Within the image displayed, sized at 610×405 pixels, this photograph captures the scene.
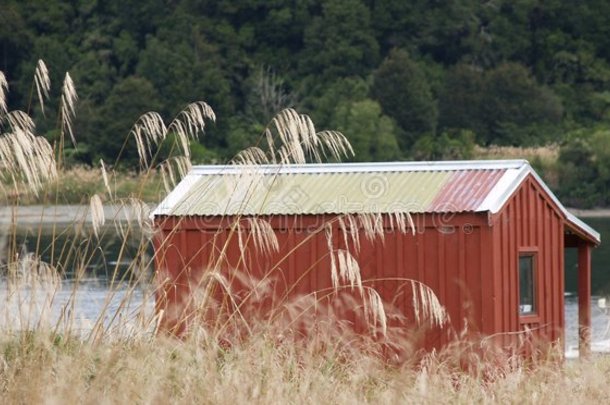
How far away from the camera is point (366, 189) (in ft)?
45.2

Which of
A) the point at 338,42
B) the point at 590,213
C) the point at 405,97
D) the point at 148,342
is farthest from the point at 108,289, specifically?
the point at 338,42

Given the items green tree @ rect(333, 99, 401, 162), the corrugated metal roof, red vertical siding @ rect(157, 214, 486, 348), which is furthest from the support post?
green tree @ rect(333, 99, 401, 162)

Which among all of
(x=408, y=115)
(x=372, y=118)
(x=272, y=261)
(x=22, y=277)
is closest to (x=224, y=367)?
(x=22, y=277)

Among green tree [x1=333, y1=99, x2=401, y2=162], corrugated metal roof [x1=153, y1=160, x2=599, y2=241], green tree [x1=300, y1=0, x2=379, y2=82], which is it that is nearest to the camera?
corrugated metal roof [x1=153, y1=160, x2=599, y2=241]

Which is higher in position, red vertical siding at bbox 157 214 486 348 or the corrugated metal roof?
the corrugated metal roof

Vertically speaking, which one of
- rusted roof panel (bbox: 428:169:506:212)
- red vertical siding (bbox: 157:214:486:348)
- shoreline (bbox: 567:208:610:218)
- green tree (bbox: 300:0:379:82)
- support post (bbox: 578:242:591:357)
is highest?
green tree (bbox: 300:0:379:82)

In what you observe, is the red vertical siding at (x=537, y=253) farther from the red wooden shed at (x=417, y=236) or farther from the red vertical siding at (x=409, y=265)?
the red vertical siding at (x=409, y=265)

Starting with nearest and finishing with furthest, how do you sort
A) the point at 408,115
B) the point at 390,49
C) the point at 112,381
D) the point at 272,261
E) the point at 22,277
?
1. the point at 112,381
2. the point at 22,277
3. the point at 272,261
4. the point at 408,115
5. the point at 390,49

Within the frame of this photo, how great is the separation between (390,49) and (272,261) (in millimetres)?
59654

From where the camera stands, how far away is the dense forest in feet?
202

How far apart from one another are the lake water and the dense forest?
29.6 feet

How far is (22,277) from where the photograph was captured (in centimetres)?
751

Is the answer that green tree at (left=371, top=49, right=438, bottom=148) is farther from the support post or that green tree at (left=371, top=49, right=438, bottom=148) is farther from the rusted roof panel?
the rusted roof panel

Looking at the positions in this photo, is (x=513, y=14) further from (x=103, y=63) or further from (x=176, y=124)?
(x=176, y=124)
